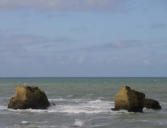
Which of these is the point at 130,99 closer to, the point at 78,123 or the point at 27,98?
the point at 78,123

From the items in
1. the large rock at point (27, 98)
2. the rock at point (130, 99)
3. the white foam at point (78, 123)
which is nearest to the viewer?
the white foam at point (78, 123)

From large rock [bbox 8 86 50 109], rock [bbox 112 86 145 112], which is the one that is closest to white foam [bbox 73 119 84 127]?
rock [bbox 112 86 145 112]

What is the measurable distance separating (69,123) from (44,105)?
1241cm

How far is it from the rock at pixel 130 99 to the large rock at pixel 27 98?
346 inches

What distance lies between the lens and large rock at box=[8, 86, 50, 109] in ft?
143

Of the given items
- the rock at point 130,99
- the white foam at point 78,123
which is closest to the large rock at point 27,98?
the rock at point 130,99

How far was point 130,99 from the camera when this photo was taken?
4047 centimetres

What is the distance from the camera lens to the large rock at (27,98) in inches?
1710

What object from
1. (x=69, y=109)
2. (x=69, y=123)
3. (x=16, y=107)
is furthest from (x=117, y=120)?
(x=16, y=107)

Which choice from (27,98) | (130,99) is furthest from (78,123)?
(27,98)

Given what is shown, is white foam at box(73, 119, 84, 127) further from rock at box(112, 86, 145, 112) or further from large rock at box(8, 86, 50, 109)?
large rock at box(8, 86, 50, 109)

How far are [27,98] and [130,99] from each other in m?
10.9

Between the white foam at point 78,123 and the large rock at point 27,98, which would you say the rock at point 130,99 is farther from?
the large rock at point 27,98

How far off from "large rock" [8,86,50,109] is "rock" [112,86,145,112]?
8799 mm
